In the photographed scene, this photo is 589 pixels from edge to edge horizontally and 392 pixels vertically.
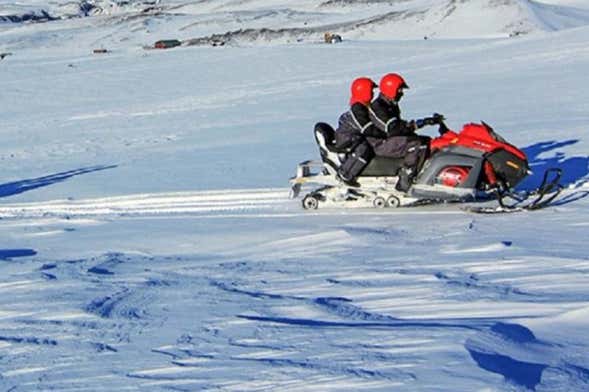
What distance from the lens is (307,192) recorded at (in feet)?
31.3

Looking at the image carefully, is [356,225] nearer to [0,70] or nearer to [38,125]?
[38,125]

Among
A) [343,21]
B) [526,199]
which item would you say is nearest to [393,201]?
[526,199]

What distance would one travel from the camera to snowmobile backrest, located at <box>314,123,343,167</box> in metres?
8.59

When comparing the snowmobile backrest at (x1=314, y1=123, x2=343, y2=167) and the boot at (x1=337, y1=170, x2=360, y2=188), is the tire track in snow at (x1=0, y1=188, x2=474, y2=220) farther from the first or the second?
the snowmobile backrest at (x1=314, y1=123, x2=343, y2=167)

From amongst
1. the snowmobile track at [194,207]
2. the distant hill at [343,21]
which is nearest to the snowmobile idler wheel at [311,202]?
the snowmobile track at [194,207]

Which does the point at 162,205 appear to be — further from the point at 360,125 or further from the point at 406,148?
the point at 406,148

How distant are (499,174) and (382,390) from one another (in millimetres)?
4777

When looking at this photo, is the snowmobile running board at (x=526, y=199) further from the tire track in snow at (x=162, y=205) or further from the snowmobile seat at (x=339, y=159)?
the tire track in snow at (x=162, y=205)

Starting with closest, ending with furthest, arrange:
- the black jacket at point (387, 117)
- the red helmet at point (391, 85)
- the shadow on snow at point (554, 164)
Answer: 1. the red helmet at point (391, 85)
2. the black jacket at point (387, 117)
3. the shadow on snow at point (554, 164)

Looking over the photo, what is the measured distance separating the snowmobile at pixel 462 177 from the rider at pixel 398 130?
0.07 meters

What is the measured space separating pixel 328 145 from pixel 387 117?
2.20ft

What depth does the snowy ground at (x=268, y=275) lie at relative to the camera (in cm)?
368

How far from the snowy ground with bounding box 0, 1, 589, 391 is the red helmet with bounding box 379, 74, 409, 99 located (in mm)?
974

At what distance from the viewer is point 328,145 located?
8.64 meters
